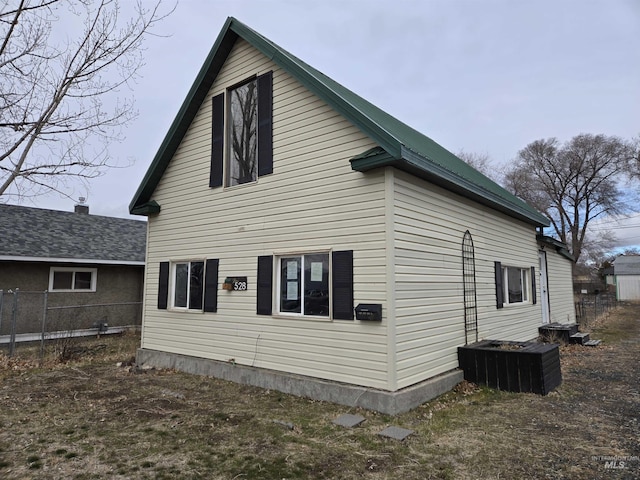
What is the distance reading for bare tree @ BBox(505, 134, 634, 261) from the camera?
3847 centimetres

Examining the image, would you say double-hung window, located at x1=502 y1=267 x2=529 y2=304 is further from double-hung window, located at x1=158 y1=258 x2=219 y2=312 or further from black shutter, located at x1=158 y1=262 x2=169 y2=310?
black shutter, located at x1=158 y1=262 x2=169 y2=310

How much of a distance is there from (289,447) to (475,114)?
76.5 feet

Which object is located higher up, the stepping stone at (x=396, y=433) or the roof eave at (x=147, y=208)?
the roof eave at (x=147, y=208)

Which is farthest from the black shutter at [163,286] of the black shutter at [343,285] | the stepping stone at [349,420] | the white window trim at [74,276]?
the white window trim at [74,276]

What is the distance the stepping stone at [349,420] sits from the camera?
502 cm

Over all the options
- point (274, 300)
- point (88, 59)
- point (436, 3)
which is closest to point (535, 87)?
point (436, 3)

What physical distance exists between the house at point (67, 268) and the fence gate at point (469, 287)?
383 inches

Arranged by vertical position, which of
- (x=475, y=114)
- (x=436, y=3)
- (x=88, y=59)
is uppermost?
(x=475, y=114)

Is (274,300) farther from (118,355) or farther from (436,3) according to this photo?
(436,3)

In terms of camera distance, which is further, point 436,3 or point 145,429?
point 436,3

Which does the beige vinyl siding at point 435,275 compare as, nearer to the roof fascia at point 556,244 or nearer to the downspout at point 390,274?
the downspout at point 390,274

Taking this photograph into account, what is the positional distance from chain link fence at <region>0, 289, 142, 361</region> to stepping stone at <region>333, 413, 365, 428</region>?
8.63 m

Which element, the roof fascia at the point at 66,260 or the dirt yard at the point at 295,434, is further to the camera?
the roof fascia at the point at 66,260

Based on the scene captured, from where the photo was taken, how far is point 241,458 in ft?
13.5
